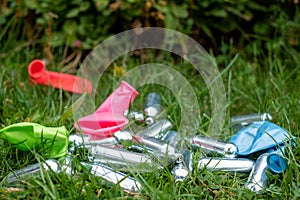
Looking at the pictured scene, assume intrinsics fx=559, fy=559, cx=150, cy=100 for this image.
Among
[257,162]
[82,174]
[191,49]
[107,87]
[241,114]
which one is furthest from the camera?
[191,49]

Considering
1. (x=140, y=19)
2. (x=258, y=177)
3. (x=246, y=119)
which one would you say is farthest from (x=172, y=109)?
(x=140, y=19)

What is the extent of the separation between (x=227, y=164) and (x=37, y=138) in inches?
19.6

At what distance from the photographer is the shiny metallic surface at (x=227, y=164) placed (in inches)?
56.3

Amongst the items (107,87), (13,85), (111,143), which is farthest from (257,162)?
(13,85)

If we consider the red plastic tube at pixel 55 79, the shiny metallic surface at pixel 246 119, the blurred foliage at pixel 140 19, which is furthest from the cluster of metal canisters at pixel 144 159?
the blurred foliage at pixel 140 19

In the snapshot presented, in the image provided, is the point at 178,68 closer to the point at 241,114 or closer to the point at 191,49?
the point at 191,49

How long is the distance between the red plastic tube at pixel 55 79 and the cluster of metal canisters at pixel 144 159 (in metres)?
0.43

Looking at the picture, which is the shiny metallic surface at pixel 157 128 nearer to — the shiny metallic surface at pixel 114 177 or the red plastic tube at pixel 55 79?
the shiny metallic surface at pixel 114 177

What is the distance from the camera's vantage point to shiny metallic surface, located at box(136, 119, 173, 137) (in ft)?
5.37

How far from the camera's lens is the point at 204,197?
134 centimetres

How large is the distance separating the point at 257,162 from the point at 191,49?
0.98 m

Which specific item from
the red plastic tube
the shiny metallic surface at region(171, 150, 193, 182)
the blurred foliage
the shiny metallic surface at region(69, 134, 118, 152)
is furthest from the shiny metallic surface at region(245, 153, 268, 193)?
the blurred foliage

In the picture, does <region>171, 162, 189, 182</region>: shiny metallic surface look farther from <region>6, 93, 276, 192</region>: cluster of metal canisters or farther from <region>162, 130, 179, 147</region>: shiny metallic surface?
<region>162, 130, 179, 147</region>: shiny metallic surface

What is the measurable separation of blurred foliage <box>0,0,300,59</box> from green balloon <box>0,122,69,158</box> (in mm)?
856
